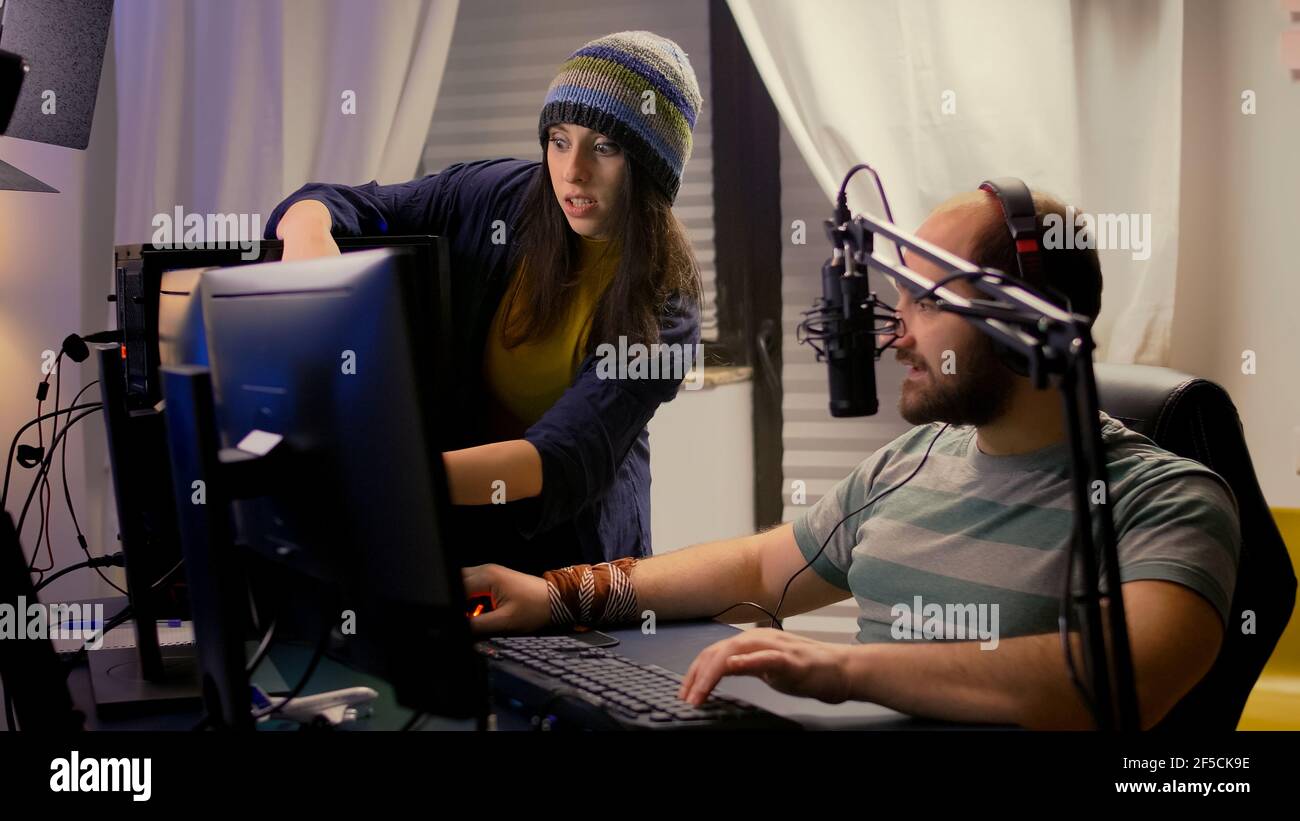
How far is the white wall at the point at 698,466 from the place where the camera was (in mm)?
2801

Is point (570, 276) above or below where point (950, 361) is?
above

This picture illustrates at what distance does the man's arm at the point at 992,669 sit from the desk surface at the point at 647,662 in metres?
0.02

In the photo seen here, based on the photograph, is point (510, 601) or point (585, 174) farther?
point (585, 174)

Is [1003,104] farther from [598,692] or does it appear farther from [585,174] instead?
[598,692]

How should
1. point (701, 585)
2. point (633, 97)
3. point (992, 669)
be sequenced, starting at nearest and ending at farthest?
point (992, 669), point (701, 585), point (633, 97)

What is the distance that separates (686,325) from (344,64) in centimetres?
156

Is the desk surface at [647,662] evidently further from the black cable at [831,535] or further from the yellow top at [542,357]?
the yellow top at [542,357]

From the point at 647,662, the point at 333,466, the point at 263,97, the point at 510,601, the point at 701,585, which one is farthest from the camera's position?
the point at 263,97

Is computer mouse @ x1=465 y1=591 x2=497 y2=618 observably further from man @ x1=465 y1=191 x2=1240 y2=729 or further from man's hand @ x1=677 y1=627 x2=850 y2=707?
man's hand @ x1=677 y1=627 x2=850 y2=707

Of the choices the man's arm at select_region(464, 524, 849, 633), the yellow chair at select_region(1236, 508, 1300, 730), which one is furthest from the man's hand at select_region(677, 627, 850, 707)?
the yellow chair at select_region(1236, 508, 1300, 730)

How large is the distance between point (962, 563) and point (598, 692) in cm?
49

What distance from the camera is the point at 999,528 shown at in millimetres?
1352

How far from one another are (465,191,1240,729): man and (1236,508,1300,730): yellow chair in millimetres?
721

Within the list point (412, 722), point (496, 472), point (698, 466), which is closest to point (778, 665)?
point (412, 722)
